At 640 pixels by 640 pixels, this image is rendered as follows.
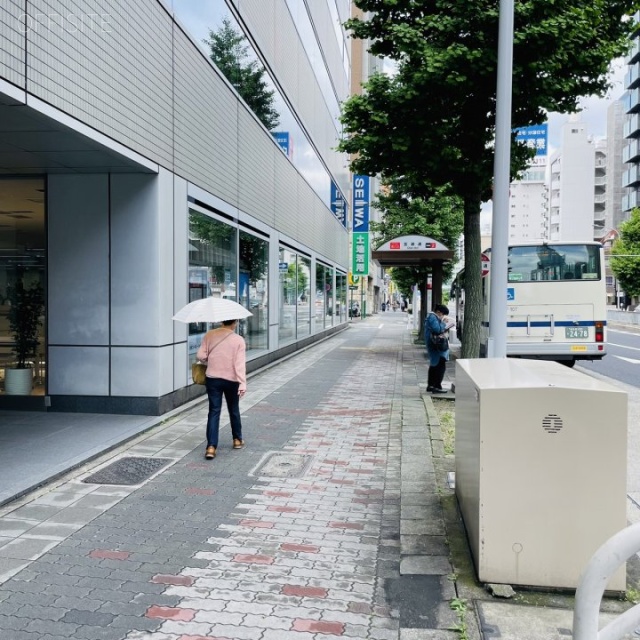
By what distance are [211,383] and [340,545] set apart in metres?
2.83

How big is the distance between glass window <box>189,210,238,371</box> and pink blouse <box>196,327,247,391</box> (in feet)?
10.5

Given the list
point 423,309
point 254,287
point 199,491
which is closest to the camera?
point 199,491

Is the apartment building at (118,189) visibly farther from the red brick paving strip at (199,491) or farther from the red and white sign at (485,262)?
the red and white sign at (485,262)

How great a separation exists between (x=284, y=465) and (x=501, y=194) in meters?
4.16

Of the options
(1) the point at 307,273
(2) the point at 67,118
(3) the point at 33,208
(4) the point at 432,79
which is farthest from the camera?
(1) the point at 307,273

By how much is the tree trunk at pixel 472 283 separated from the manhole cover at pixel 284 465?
495 cm

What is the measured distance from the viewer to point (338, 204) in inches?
1289

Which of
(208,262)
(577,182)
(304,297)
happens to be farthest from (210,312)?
(577,182)

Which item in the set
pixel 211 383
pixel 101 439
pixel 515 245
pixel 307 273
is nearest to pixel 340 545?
pixel 211 383

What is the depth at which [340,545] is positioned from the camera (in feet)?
14.9

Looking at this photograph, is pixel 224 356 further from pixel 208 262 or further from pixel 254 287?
pixel 254 287

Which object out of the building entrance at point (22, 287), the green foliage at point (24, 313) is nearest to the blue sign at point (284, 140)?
the building entrance at point (22, 287)

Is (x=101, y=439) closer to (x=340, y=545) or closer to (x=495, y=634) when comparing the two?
(x=340, y=545)

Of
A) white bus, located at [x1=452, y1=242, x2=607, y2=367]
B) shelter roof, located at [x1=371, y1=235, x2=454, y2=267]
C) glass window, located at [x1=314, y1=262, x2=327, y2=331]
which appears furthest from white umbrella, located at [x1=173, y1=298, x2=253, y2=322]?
glass window, located at [x1=314, y1=262, x2=327, y2=331]
